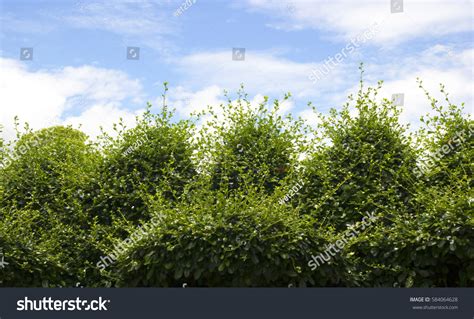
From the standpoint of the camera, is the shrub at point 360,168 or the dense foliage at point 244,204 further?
the shrub at point 360,168

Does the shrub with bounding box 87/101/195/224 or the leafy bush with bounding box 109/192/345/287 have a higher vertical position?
the shrub with bounding box 87/101/195/224

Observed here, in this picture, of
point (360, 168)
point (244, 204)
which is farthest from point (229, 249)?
point (360, 168)

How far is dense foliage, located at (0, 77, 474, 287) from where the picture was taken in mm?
6160

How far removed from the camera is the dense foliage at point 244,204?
6160mm

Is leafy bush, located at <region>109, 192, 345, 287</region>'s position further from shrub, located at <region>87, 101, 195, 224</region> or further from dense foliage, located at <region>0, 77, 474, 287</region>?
shrub, located at <region>87, 101, 195, 224</region>

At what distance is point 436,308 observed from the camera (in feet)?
18.8

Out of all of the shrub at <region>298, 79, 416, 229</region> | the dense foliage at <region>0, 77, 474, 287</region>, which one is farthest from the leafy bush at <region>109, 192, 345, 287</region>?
the shrub at <region>298, 79, 416, 229</region>

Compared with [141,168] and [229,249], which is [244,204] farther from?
[141,168]

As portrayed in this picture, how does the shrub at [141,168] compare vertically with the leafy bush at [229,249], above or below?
above

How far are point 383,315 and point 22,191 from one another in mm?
5605

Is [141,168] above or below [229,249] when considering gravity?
above

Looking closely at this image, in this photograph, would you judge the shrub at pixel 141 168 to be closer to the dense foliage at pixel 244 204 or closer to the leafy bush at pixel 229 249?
the dense foliage at pixel 244 204

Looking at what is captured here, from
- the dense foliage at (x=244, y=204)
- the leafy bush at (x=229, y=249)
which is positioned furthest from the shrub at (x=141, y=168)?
the leafy bush at (x=229, y=249)

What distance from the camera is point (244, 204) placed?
6.39 m
